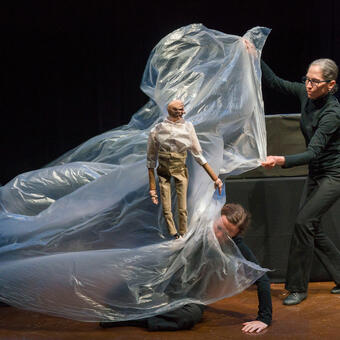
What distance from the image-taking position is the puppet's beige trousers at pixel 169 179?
2303mm

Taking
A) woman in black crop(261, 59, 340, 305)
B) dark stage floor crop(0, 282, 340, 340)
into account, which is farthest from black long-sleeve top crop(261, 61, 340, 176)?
dark stage floor crop(0, 282, 340, 340)

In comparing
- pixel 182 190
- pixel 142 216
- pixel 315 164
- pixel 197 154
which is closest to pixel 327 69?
pixel 315 164

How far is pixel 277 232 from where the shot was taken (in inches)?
121

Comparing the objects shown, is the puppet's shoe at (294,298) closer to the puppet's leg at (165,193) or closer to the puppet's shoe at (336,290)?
the puppet's shoe at (336,290)

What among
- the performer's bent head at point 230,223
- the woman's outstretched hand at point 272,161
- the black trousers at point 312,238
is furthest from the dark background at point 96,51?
the performer's bent head at point 230,223

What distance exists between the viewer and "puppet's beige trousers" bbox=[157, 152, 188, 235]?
2.30m

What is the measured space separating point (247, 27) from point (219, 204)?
1.77 meters

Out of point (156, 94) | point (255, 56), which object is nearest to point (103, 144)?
point (156, 94)

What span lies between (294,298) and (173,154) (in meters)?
1.01

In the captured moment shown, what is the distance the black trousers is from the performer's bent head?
0.34 meters

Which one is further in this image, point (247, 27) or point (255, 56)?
point (247, 27)

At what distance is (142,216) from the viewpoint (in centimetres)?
257

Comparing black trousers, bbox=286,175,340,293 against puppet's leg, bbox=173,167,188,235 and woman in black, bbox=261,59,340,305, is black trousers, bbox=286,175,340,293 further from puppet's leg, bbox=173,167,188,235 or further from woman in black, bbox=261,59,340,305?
puppet's leg, bbox=173,167,188,235

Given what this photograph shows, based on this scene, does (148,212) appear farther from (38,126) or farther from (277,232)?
(38,126)
